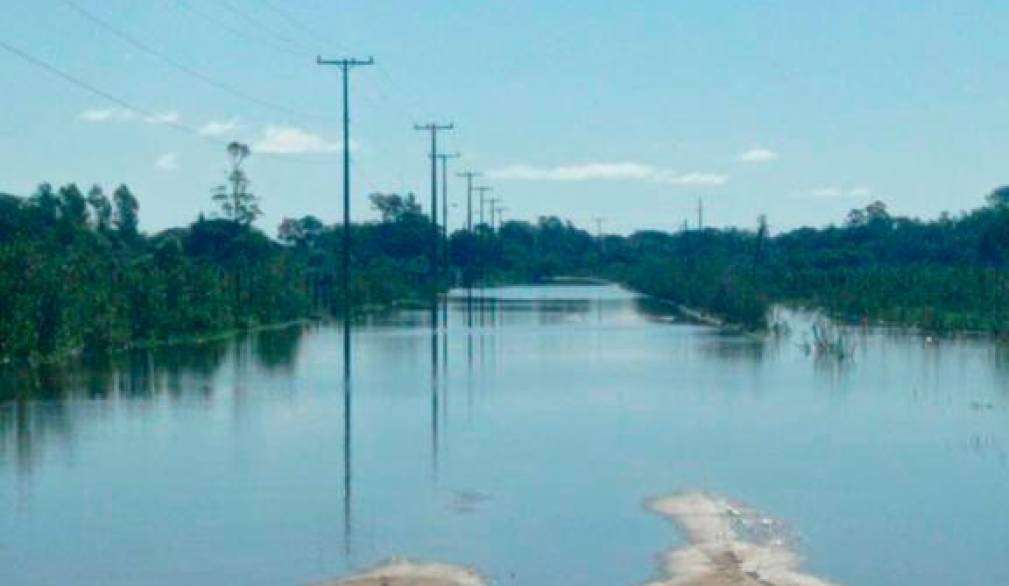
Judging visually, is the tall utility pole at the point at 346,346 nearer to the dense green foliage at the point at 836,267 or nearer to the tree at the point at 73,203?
the dense green foliage at the point at 836,267

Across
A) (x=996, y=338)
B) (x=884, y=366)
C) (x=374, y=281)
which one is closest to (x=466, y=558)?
(x=884, y=366)

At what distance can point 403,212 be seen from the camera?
474 ft

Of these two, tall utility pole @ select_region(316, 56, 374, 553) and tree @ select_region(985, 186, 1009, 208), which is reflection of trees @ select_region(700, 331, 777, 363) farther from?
tree @ select_region(985, 186, 1009, 208)

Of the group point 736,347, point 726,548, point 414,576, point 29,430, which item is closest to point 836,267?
point 736,347

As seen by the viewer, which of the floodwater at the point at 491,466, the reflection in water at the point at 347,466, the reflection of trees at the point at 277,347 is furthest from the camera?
the reflection of trees at the point at 277,347

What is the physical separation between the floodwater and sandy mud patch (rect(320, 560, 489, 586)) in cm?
26

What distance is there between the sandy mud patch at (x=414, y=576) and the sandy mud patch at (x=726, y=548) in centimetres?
151

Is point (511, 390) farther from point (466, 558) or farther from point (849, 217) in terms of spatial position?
point (849, 217)

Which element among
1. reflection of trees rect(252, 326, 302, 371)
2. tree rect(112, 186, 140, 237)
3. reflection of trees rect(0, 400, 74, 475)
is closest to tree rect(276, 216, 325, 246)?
tree rect(112, 186, 140, 237)

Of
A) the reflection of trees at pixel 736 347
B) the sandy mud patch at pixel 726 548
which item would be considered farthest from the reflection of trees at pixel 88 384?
the reflection of trees at pixel 736 347

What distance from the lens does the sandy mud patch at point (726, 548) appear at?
14492mm

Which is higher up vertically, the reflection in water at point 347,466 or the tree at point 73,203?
the tree at point 73,203

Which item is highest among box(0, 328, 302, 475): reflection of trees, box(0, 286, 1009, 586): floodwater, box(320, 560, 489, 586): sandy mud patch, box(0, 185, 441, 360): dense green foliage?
box(0, 185, 441, 360): dense green foliage

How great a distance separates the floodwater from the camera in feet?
51.8
